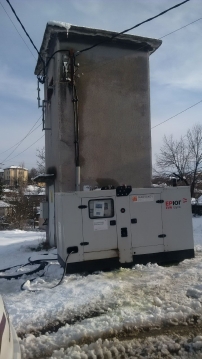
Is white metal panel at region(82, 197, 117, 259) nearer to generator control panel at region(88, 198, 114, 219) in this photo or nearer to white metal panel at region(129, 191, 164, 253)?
generator control panel at region(88, 198, 114, 219)

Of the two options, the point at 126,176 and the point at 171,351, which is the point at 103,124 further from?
the point at 171,351

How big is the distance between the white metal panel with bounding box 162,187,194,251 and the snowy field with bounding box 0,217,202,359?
2.22 ft

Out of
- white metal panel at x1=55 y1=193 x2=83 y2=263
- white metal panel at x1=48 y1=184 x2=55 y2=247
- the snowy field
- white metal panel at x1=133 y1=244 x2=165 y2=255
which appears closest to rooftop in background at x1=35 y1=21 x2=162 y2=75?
white metal panel at x1=48 y1=184 x2=55 y2=247

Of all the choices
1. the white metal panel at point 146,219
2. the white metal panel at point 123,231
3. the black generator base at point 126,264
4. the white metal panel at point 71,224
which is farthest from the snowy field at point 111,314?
the white metal panel at point 146,219

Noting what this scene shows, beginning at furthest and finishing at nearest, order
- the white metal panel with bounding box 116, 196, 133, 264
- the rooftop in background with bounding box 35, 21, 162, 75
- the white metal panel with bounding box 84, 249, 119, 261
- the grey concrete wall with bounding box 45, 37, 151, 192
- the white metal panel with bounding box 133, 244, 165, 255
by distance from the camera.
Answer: the grey concrete wall with bounding box 45, 37, 151, 192 → the rooftop in background with bounding box 35, 21, 162, 75 → the white metal panel with bounding box 133, 244, 165, 255 → the white metal panel with bounding box 116, 196, 133, 264 → the white metal panel with bounding box 84, 249, 119, 261

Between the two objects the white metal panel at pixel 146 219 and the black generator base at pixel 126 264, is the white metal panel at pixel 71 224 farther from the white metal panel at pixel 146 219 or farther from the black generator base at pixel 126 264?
the white metal panel at pixel 146 219

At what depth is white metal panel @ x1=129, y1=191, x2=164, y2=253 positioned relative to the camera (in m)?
6.94

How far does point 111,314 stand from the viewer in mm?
4402

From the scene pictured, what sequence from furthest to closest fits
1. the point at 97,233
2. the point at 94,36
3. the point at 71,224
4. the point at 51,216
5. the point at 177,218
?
the point at 51,216 → the point at 94,36 → the point at 177,218 → the point at 97,233 → the point at 71,224

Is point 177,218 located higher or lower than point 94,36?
lower

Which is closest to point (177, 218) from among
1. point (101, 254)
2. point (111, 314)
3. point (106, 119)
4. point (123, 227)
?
point (123, 227)

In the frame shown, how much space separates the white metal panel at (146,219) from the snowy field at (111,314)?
638 mm

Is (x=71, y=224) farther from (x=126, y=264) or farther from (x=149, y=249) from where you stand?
(x=149, y=249)

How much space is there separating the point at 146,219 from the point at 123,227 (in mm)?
585
